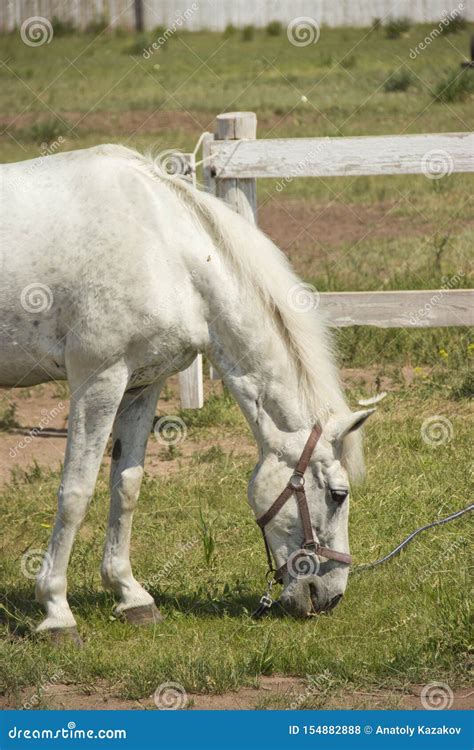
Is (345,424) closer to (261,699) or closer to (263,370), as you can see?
(263,370)

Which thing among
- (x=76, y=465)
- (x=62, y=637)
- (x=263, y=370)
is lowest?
(x=62, y=637)

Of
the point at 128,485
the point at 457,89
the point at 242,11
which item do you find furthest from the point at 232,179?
the point at 242,11

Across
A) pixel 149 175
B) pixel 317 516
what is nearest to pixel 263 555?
pixel 317 516

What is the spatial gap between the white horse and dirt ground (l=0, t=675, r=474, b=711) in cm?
44

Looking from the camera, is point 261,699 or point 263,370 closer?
point 261,699

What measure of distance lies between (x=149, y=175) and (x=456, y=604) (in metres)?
2.16

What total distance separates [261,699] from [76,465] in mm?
1196

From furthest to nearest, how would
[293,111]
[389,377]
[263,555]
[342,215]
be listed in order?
1. [293,111]
2. [342,215]
3. [389,377]
4. [263,555]

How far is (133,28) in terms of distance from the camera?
29.1 m

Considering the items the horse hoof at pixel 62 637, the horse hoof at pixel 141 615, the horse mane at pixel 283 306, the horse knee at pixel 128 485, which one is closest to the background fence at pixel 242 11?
the horse mane at pixel 283 306

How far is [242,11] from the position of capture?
2839 centimetres

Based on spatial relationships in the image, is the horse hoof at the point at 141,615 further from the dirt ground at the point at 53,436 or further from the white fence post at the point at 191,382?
the white fence post at the point at 191,382

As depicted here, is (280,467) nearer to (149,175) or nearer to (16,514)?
(149,175)

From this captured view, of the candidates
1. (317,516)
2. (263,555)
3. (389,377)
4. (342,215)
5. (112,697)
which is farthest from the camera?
(342,215)
